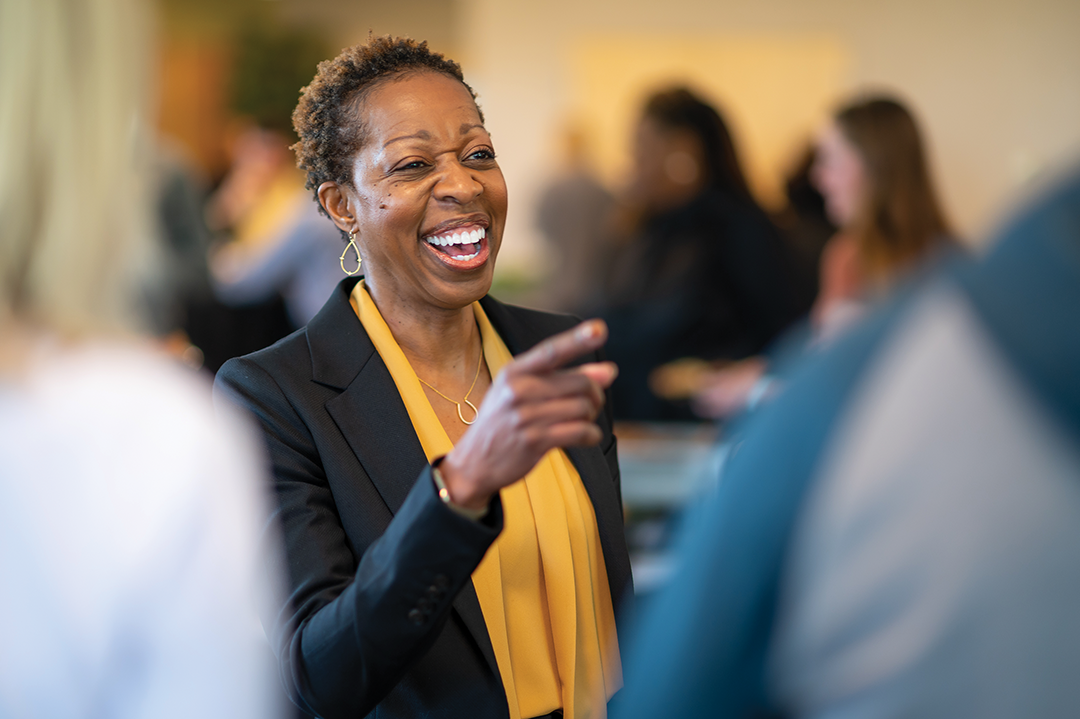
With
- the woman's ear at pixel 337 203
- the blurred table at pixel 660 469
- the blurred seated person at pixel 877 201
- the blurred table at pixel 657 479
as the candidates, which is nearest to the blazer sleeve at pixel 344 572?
the woman's ear at pixel 337 203

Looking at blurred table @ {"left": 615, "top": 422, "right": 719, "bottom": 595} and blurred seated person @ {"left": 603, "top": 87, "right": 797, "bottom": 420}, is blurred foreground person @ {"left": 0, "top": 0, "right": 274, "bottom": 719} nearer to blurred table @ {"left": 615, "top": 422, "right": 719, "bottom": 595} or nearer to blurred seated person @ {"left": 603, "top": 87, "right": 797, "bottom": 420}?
blurred table @ {"left": 615, "top": 422, "right": 719, "bottom": 595}

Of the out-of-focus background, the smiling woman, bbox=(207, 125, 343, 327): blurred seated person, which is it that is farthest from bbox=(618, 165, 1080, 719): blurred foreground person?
the out-of-focus background

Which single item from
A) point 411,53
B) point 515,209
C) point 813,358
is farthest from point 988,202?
point 813,358

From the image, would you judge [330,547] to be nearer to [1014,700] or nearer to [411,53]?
[411,53]

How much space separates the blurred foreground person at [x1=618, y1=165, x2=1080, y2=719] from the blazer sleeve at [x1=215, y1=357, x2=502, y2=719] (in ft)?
1.57

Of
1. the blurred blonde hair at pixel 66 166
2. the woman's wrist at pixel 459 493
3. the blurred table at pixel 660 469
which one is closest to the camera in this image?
the blurred blonde hair at pixel 66 166

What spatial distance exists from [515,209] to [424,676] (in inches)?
320

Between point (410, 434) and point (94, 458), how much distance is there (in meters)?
0.70

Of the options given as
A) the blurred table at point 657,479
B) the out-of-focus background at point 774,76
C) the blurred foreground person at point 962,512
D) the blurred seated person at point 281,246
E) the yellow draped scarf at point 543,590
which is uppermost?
the out-of-focus background at point 774,76

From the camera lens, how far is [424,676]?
1229 millimetres

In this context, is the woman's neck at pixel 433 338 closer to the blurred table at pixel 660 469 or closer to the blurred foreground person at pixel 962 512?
the blurred foreground person at pixel 962 512

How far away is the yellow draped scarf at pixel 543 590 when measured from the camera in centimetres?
131

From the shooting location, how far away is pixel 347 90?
1379 mm

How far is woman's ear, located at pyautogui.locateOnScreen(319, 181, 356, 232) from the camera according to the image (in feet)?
4.72
